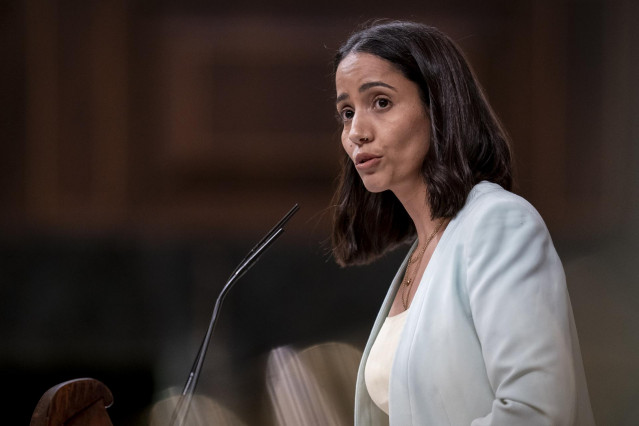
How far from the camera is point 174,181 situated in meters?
2.28

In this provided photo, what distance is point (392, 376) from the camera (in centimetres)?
95

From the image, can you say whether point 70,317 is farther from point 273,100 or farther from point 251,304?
point 273,100

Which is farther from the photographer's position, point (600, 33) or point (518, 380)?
point (600, 33)

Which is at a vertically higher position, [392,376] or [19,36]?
[19,36]

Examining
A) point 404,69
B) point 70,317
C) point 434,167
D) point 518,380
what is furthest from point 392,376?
point 70,317

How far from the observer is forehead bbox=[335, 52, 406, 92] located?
3.48 feet

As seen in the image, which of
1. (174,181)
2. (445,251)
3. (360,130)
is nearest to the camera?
(445,251)

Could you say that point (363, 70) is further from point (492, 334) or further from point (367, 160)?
point (492, 334)

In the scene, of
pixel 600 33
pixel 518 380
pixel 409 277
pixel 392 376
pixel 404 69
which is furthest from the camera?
pixel 600 33

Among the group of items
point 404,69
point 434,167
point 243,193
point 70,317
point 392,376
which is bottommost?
point 70,317

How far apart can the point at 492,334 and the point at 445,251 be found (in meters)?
0.14

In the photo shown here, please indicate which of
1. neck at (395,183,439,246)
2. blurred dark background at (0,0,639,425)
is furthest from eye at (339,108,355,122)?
blurred dark background at (0,0,639,425)

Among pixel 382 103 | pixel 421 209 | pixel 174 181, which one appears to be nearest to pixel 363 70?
pixel 382 103

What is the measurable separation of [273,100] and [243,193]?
28 centimetres
